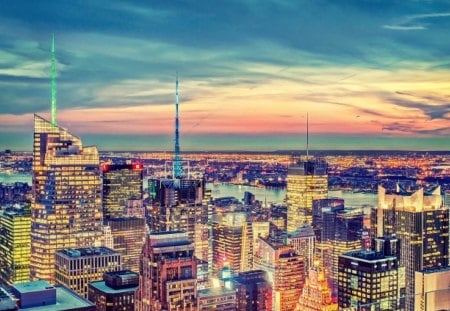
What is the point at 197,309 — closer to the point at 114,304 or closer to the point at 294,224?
the point at 114,304

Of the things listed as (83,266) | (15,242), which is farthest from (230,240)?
(15,242)

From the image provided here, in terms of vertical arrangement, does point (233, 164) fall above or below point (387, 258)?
above

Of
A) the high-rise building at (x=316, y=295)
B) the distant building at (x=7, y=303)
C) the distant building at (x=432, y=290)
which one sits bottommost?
the high-rise building at (x=316, y=295)

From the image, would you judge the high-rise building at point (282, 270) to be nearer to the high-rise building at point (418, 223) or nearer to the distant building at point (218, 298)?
the distant building at point (218, 298)

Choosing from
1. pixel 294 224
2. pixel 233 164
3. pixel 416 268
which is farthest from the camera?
pixel 294 224

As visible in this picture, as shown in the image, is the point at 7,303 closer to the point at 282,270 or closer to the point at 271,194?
the point at 282,270

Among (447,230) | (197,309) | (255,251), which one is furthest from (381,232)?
(197,309)

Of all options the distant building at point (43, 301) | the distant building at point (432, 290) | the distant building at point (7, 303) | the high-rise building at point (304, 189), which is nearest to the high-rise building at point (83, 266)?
the distant building at point (43, 301)
